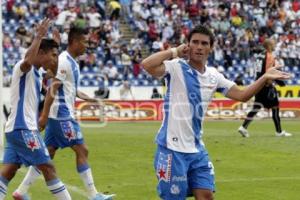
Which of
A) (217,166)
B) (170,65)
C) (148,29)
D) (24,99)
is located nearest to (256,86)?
(170,65)

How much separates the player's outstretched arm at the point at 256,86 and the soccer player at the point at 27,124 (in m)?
2.36

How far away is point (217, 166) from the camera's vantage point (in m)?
14.5

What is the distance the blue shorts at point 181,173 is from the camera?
7555mm

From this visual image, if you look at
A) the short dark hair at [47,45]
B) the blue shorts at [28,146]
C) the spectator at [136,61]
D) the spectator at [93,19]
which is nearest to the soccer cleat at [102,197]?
the blue shorts at [28,146]

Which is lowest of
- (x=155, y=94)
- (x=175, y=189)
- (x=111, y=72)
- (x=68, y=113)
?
(x=155, y=94)

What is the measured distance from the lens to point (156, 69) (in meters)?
7.48

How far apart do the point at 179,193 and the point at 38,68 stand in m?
2.56

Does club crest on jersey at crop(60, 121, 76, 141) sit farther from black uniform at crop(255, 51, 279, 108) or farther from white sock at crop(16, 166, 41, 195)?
black uniform at crop(255, 51, 279, 108)

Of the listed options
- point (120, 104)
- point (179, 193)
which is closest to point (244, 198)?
point (179, 193)

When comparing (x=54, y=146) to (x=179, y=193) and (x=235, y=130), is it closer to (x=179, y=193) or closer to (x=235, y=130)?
(x=179, y=193)

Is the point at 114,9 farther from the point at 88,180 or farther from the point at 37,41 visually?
the point at 37,41

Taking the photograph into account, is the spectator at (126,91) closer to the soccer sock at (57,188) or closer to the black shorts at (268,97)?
the black shorts at (268,97)

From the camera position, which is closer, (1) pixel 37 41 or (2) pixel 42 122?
(1) pixel 37 41

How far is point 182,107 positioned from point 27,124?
90.8 inches
